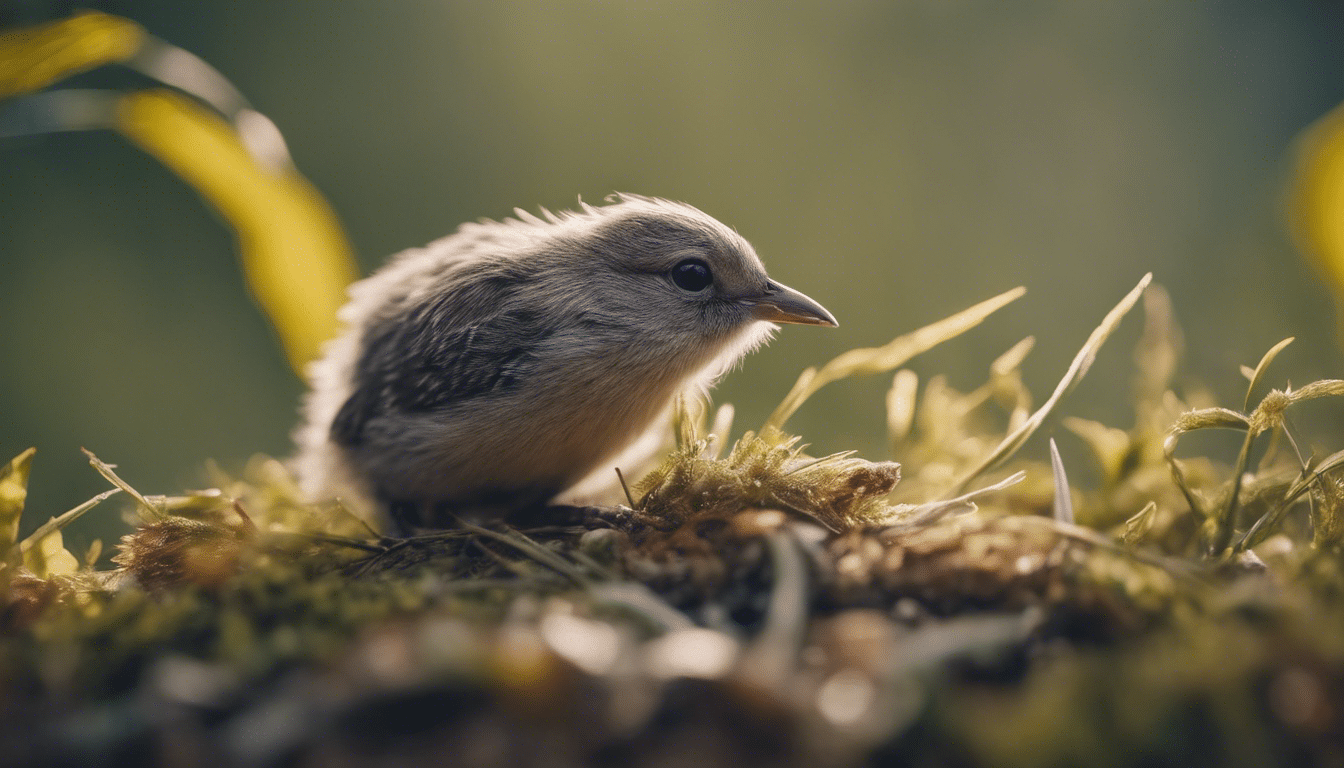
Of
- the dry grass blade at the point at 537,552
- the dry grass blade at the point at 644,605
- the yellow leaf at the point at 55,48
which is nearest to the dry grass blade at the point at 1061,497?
the dry grass blade at the point at 644,605

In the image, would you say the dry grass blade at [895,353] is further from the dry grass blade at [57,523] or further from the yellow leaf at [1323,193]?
the dry grass blade at [57,523]

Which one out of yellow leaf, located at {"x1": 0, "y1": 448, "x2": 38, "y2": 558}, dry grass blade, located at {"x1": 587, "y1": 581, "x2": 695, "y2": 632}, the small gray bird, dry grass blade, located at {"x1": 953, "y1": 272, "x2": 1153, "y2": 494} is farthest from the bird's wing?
dry grass blade, located at {"x1": 953, "y1": 272, "x2": 1153, "y2": 494}

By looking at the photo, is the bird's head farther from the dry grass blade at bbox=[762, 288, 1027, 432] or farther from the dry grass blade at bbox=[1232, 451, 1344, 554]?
the dry grass blade at bbox=[1232, 451, 1344, 554]

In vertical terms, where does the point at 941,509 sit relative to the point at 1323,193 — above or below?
below

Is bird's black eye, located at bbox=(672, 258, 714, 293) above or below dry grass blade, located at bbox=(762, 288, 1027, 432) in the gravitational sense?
above

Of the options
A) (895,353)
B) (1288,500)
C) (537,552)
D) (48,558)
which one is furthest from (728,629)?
(48,558)

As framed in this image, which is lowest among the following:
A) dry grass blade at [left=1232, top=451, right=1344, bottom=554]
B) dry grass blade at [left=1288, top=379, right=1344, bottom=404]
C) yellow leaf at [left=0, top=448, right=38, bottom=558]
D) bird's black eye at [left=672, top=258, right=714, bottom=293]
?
dry grass blade at [left=1232, top=451, right=1344, bottom=554]

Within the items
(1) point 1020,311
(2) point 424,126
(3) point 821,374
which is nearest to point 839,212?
(1) point 1020,311

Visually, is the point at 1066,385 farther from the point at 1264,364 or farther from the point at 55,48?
the point at 55,48
